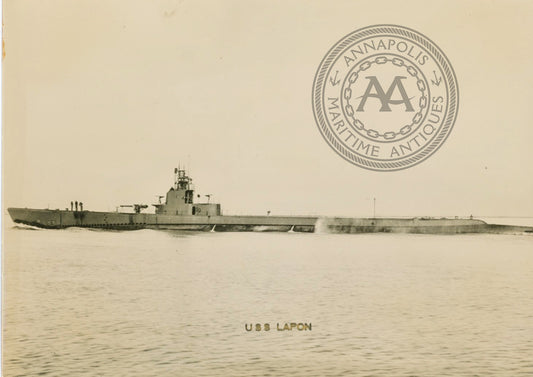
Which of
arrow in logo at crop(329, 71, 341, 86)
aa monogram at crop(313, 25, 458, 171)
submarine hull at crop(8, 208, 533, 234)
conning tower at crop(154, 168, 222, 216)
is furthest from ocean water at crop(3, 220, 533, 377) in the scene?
arrow in logo at crop(329, 71, 341, 86)

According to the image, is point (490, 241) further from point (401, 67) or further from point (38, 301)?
point (38, 301)

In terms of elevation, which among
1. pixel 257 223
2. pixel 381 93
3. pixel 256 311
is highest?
pixel 381 93

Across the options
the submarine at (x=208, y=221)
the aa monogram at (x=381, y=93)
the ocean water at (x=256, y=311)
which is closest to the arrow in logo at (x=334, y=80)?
the aa monogram at (x=381, y=93)

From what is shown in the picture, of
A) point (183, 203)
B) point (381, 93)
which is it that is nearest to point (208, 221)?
point (183, 203)

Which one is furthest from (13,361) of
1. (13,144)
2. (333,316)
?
(333,316)

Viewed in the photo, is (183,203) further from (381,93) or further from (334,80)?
(381,93)

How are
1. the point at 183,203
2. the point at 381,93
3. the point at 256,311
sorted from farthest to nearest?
the point at 183,203 < the point at 381,93 < the point at 256,311
